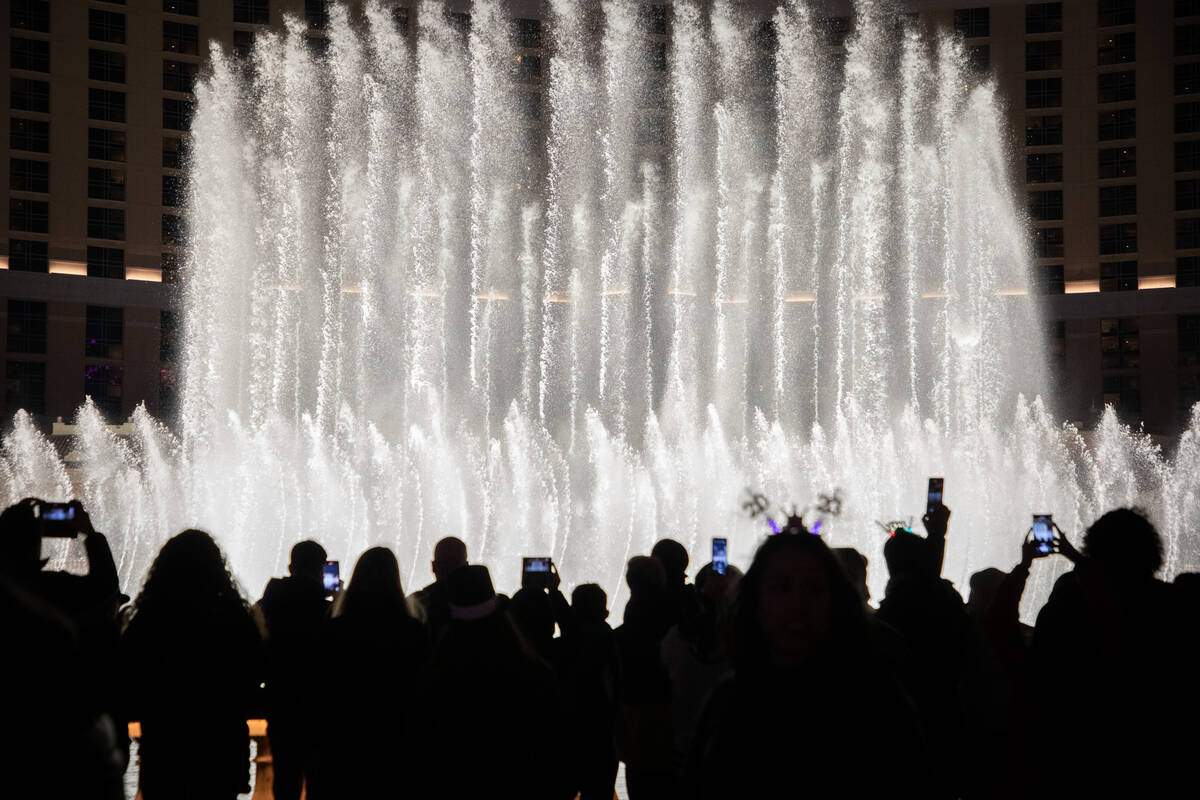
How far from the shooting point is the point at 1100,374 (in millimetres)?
49812

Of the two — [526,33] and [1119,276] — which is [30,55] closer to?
[526,33]

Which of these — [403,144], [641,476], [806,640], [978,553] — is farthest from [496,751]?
[403,144]

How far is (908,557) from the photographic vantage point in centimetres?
452

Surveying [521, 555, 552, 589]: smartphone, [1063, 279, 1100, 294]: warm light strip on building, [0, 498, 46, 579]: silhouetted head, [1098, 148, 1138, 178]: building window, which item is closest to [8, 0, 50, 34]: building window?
[1063, 279, 1100, 294]: warm light strip on building

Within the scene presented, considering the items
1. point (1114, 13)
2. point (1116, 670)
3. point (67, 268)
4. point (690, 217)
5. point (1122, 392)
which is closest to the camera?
point (1116, 670)

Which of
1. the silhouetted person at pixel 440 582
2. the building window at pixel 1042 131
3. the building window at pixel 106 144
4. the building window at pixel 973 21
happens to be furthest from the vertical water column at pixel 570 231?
the silhouetted person at pixel 440 582

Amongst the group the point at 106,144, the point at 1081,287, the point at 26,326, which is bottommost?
the point at 26,326

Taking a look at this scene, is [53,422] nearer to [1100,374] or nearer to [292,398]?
[292,398]

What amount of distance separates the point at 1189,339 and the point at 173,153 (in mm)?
44763

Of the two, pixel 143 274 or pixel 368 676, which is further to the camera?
pixel 143 274

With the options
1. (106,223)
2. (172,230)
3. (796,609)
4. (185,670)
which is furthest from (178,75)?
(796,609)

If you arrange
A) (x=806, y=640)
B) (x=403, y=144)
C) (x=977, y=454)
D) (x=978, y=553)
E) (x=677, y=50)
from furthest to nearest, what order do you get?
(x=677, y=50), (x=403, y=144), (x=977, y=454), (x=978, y=553), (x=806, y=640)

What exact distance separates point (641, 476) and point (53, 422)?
1188 inches

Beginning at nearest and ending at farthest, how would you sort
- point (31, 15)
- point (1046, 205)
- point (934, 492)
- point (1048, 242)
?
point (934, 492) → point (31, 15) → point (1048, 242) → point (1046, 205)
